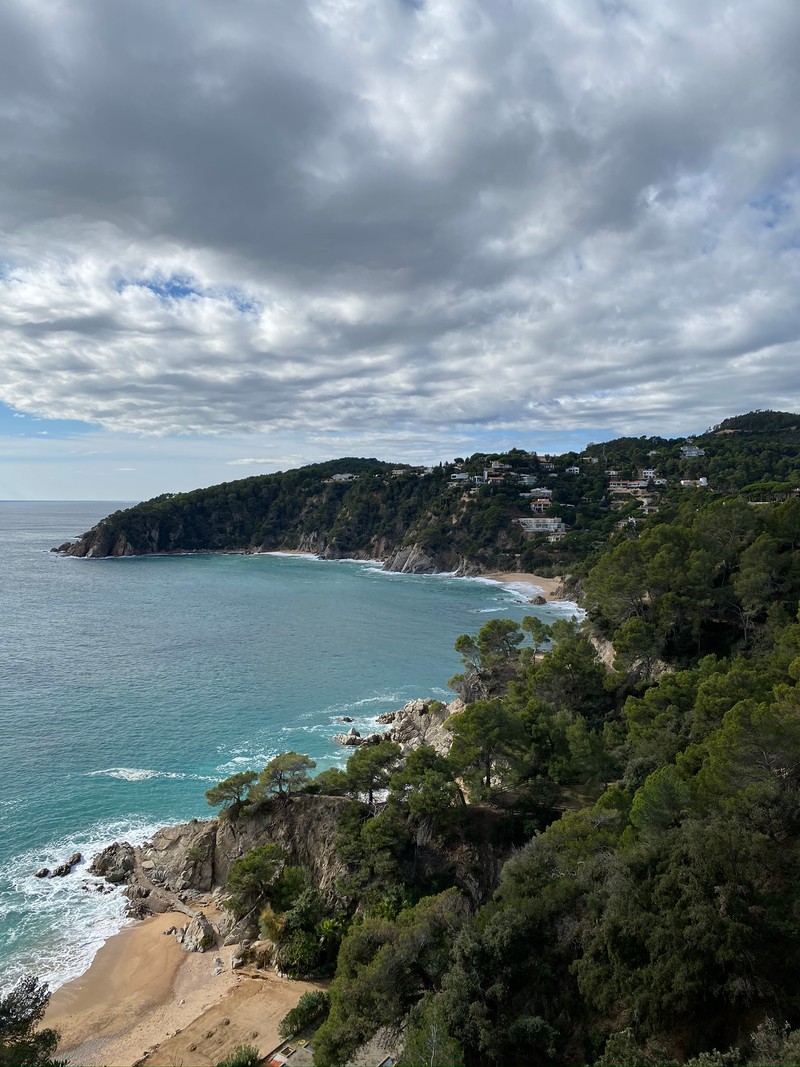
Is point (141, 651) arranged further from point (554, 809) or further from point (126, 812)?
point (554, 809)

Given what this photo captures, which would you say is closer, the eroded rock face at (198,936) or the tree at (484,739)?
the eroded rock face at (198,936)

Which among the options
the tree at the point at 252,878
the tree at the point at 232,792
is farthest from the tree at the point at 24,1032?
the tree at the point at 232,792

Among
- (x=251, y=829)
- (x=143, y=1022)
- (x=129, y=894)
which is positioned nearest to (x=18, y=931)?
(x=129, y=894)

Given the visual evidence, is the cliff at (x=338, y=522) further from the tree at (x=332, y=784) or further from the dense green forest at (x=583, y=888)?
the tree at (x=332, y=784)

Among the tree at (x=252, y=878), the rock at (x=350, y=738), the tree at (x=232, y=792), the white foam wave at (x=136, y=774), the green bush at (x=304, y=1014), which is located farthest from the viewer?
the rock at (x=350, y=738)

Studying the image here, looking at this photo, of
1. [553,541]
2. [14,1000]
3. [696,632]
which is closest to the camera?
[14,1000]

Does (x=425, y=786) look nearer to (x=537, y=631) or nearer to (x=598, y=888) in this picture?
(x=598, y=888)
